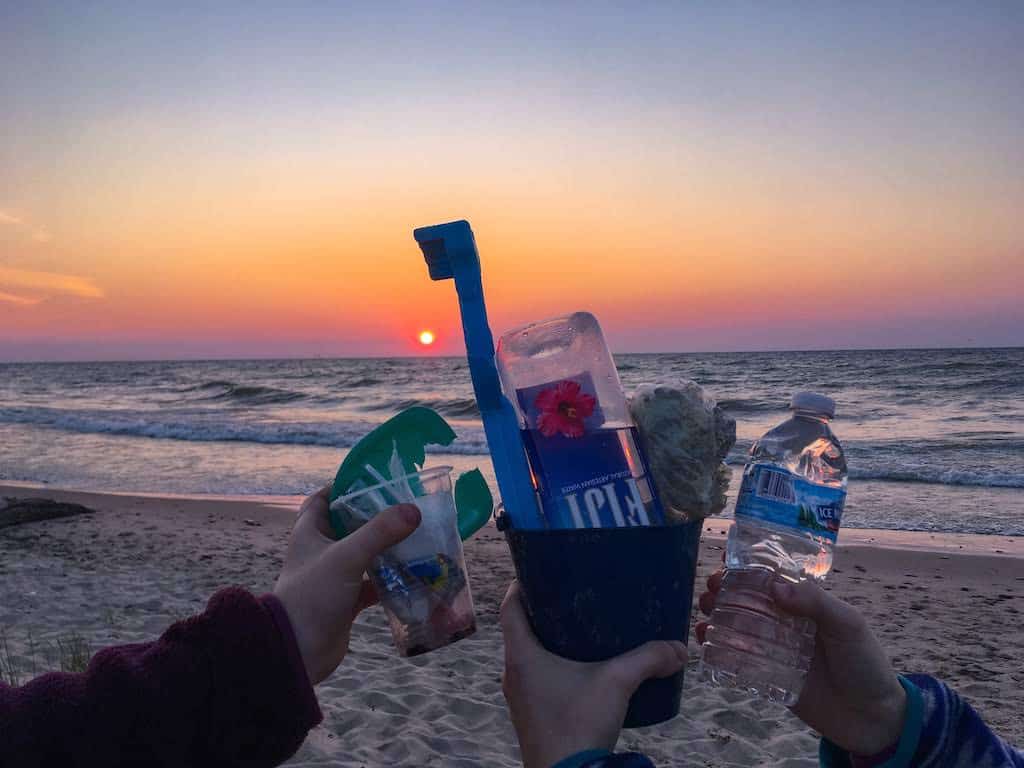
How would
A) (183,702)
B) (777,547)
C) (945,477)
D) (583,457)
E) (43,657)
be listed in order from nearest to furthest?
(183,702), (583,457), (777,547), (43,657), (945,477)

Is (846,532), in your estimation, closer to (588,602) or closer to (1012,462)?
(1012,462)

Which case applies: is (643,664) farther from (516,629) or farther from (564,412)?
(564,412)

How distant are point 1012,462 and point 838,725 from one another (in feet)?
45.4

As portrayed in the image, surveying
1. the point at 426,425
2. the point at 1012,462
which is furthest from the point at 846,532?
the point at 426,425

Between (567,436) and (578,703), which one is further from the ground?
(567,436)

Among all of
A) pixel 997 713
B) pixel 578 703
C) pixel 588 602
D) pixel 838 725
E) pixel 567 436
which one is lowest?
pixel 997 713

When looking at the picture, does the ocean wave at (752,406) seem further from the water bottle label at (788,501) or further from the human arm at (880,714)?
the water bottle label at (788,501)

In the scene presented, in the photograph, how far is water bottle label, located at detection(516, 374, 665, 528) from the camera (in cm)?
144

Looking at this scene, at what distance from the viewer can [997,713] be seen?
4.38m

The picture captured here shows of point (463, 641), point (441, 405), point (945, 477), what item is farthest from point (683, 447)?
point (441, 405)

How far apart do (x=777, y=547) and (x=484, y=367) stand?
0.96 m

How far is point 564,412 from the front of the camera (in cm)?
147

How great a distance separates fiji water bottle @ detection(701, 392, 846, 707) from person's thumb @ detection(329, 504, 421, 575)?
67 centimetres

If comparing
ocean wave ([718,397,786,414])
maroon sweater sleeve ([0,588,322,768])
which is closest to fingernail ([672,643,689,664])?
maroon sweater sleeve ([0,588,322,768])
